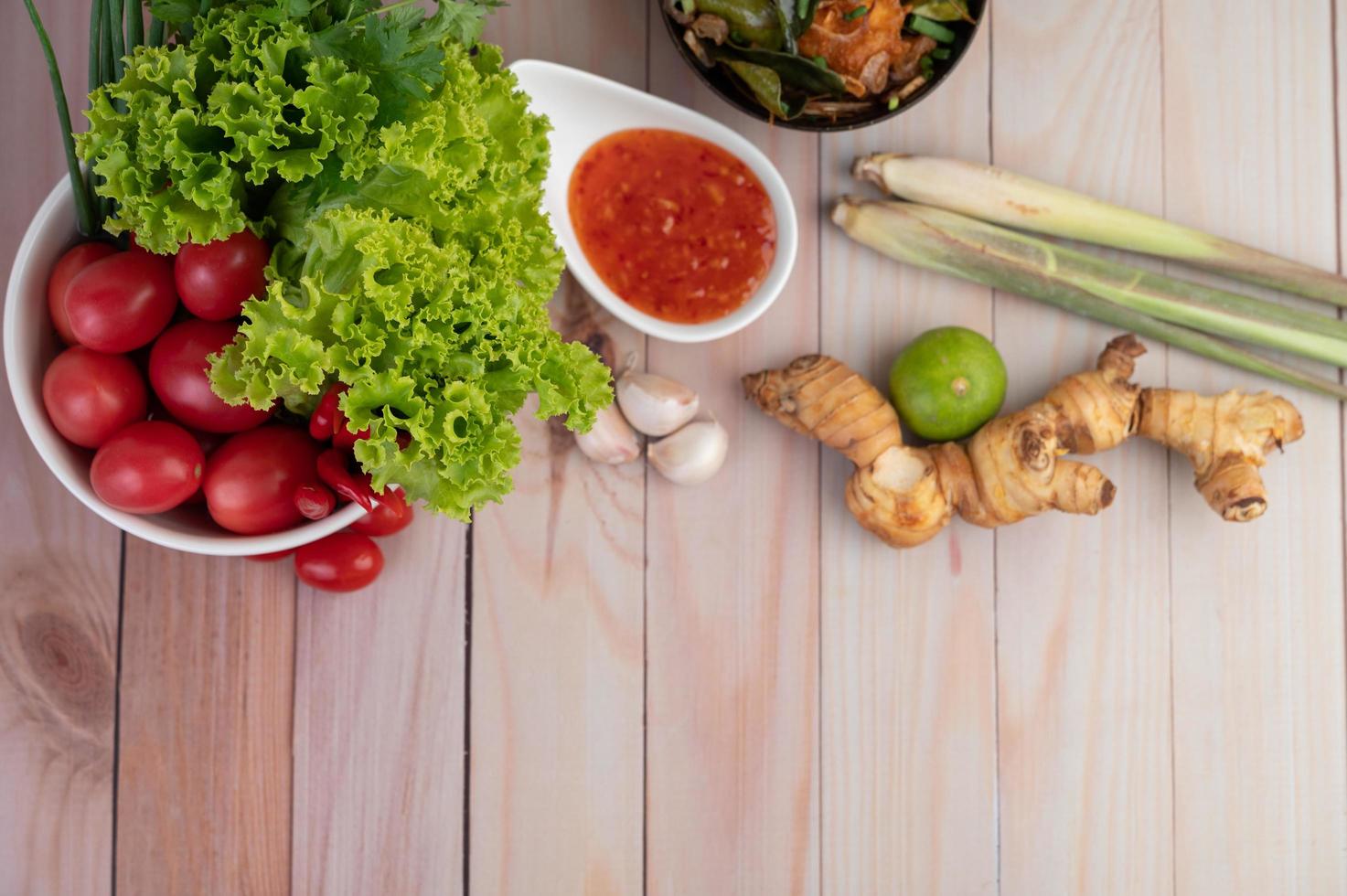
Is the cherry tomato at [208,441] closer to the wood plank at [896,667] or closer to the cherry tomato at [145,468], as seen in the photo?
the cherry tomato at [145,468]

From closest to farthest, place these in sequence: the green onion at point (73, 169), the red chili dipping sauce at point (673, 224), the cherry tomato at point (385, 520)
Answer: the green onion at point (73, 169), the cherry tomato at point (385, 520), the red chili dipping sauce at point (673, 224)

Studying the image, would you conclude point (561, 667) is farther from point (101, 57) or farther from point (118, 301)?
point (101, 57)

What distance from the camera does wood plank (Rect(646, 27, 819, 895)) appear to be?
1328mm

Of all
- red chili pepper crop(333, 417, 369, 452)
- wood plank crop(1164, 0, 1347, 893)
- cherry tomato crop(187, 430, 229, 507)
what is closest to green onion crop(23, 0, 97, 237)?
cherry tomato crop(187, 430, 229, 507)

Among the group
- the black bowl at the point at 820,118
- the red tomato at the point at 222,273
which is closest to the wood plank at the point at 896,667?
the black bowl at the point at 820,118

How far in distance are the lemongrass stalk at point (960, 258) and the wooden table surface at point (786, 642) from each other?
3cm

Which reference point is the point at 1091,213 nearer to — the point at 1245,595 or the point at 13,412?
the point at 1245,595

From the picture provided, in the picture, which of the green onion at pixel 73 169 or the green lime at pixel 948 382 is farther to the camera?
the green lime at pixel 948 382

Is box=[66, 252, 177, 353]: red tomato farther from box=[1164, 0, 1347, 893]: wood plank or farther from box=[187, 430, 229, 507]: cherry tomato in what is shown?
box=[1164, 0, 1347, 893]: wood plank

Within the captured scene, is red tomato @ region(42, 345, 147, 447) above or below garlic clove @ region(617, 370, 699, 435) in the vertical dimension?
above

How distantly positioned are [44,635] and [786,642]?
0.89 meters

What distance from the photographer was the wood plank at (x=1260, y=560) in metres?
1.39

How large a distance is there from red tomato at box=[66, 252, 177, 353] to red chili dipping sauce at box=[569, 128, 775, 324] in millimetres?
476

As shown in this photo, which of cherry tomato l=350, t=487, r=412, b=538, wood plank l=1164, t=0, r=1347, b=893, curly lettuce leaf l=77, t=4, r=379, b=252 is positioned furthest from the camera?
wood plank l=1164, t=0, r=1347, b=893
